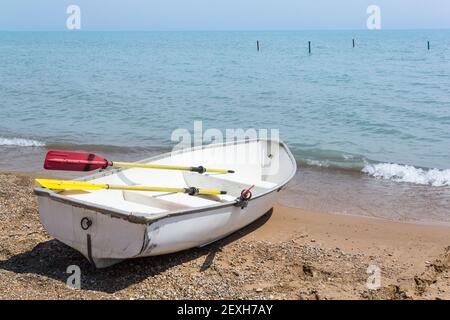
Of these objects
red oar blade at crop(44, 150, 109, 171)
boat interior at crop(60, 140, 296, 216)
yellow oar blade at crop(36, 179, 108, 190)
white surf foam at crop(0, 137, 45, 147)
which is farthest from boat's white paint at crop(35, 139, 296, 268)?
white surf foam at crop(0, 137, 45, 147)

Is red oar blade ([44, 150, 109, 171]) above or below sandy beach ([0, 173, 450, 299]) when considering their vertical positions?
above

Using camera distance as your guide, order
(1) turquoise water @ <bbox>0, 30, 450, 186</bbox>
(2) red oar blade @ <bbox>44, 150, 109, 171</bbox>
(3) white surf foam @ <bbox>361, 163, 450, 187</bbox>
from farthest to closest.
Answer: (1) turquoise water @ <bbox>0, 30, 450, 186</bbox>
(3) white surf foam @ <bbox>361, 163, 450, 187</bbox>
(2) red oar blade @ <bbox>44, 150, 109, 171</bbox>

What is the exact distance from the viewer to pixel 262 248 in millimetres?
6953

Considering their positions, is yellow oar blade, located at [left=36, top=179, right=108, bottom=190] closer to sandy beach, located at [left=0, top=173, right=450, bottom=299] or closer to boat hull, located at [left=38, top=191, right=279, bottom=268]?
boat hull, located at [left=38, top=191, right=279, bottom=268]

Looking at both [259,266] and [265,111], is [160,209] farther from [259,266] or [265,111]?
[265,111]

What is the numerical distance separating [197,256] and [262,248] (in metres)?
0.89

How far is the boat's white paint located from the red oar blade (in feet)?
0.75

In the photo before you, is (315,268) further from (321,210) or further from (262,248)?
(321,210)

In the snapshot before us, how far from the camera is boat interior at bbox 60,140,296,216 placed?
6.70 metres

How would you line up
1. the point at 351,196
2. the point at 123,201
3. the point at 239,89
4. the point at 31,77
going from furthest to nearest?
the point at 31,77, the point at 239,89, the point at 351,196, the point at 123,201

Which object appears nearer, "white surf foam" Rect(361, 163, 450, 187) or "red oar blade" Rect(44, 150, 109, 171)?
"red oar blade" Rect(44, 150, 109, 171)

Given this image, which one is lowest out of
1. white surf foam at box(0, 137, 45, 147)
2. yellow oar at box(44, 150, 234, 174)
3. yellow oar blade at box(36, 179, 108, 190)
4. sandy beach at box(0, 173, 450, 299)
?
sandy beach at box(0, 173, 450, 299)

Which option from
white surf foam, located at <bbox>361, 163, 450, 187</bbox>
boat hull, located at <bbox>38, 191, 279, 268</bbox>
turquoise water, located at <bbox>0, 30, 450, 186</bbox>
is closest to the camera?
boat hull, located at <bbox>38, 191, 279, 268</bbox>

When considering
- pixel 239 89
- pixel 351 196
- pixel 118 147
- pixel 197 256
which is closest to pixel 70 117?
pixel 118 147
